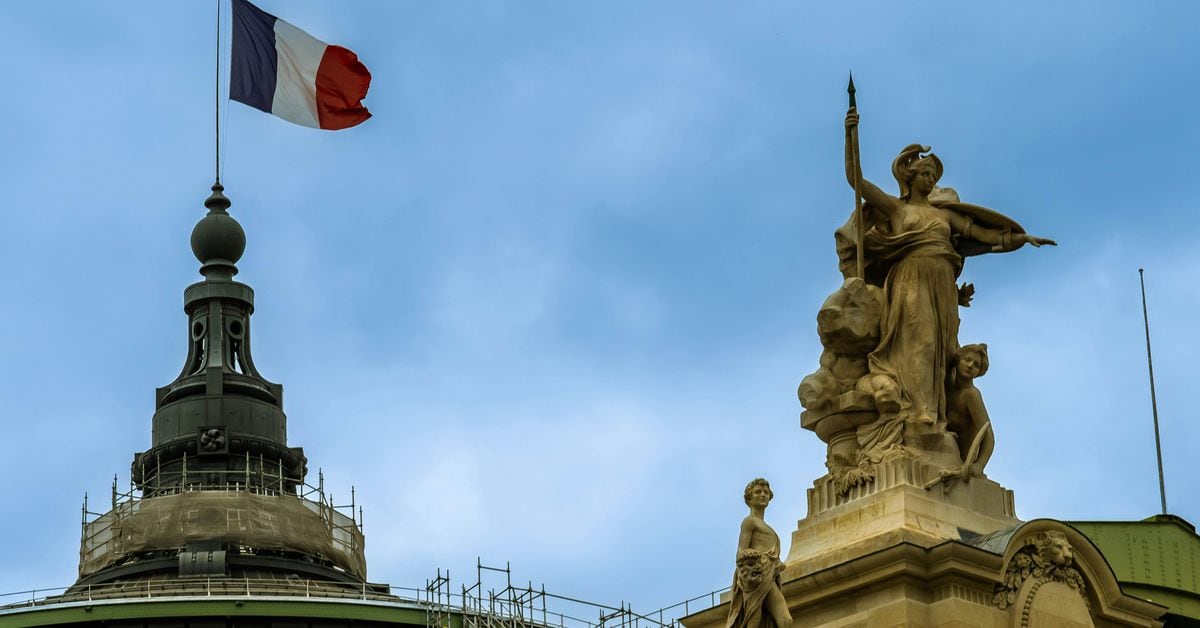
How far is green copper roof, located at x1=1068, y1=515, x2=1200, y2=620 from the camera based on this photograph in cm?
6028

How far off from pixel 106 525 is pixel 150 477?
7.48 m

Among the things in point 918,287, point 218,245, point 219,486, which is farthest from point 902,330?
point 218,245

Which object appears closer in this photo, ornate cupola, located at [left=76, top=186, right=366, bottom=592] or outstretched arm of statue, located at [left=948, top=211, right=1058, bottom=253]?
outstretched arm of statue, located at [left=948, top=211, right=1058, bottom=253]

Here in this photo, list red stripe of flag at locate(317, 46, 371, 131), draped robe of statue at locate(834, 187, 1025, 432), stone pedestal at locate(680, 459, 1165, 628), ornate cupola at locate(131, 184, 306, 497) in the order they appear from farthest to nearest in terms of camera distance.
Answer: ornate cupola at locate(131, 184, 306, 497) → red stripe of flag at locate(317, 46, 371, 131) → draped robe of statue at locate(834, 187, 1025, 432) → stone pedestal at locate(680, 459, 1165, 628)

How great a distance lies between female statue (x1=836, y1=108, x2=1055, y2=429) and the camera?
36812 millimetres

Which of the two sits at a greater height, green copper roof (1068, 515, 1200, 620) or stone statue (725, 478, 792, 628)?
green copper roof (1068, 515, 1200, 620)

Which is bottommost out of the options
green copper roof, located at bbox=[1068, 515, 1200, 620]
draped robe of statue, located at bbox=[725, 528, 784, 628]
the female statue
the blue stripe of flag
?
draped robe of statue, located at bbox=[725, 528, 784, 628]

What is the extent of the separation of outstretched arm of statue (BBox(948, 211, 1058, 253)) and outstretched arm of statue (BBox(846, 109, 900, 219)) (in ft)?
3.07

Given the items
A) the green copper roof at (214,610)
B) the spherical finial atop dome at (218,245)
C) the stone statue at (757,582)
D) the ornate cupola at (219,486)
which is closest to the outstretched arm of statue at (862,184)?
the stone statue at (757,582)

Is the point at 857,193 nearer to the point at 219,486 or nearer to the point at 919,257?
the point at 919,257

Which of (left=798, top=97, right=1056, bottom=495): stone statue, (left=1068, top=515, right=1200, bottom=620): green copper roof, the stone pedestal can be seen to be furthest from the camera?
(left=1068, top=515, right=1200, bottom=620): green copper roof

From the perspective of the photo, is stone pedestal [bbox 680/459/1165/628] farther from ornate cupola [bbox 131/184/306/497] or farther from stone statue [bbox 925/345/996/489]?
ornate cupola [bbox 131/184/306/497]

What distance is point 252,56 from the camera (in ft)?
263

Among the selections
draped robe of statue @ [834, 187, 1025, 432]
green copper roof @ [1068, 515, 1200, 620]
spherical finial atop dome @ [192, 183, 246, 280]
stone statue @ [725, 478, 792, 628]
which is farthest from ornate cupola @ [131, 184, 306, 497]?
stone statue @ [725, 478, 792, 628]
